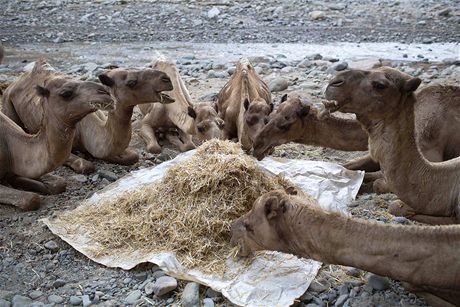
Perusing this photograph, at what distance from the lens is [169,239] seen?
6.18 m

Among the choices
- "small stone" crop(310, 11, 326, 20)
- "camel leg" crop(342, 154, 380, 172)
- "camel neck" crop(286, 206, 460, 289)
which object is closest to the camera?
"camel neck" crop(286, 206, 460, 289)

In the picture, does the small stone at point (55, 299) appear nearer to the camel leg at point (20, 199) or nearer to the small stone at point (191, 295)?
the small stone at point (191, 295)

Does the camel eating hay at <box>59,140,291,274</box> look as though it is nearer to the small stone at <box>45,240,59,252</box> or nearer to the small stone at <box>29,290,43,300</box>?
the small stone at <box>45,240,59,252</box>

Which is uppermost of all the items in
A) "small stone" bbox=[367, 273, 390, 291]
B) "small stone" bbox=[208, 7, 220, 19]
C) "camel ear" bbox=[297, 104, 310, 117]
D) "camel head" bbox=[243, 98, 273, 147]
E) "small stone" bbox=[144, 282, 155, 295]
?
"camel ear" bbox=[297, 104, 310, 117]

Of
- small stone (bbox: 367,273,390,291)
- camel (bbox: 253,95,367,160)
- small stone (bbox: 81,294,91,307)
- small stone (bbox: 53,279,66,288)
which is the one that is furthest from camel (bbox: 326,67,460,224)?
small stone (bbox: 53,279,66,288)

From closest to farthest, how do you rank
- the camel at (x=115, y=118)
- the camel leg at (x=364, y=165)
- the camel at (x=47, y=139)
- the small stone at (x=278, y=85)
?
the camel at (x=47, y=139), the camel at (x=115, y=118), the camel leg at (x=364, y=165), the small stone at (x=278, y=85)

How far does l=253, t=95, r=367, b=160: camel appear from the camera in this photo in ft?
23.2

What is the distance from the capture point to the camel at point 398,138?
225 inches

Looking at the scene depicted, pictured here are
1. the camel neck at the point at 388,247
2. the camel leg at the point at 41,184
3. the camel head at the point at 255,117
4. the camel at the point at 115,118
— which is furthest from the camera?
the camel head at the point at 255,117

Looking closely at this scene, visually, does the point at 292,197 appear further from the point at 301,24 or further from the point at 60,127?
the point at 301,24

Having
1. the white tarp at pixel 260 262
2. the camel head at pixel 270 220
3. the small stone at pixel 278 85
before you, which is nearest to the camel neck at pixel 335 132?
the white tarp at pixel 260 262

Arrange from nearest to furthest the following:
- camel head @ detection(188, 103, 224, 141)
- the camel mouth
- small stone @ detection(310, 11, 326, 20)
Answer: the camel mouth → camel head @ detection(188, 103, 224, 141) → small stone @ detection(310, 11, 326, 20)

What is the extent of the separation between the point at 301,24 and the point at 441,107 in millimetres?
10713

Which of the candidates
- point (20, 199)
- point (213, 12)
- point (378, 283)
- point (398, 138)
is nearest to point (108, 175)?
point (20, 199)
